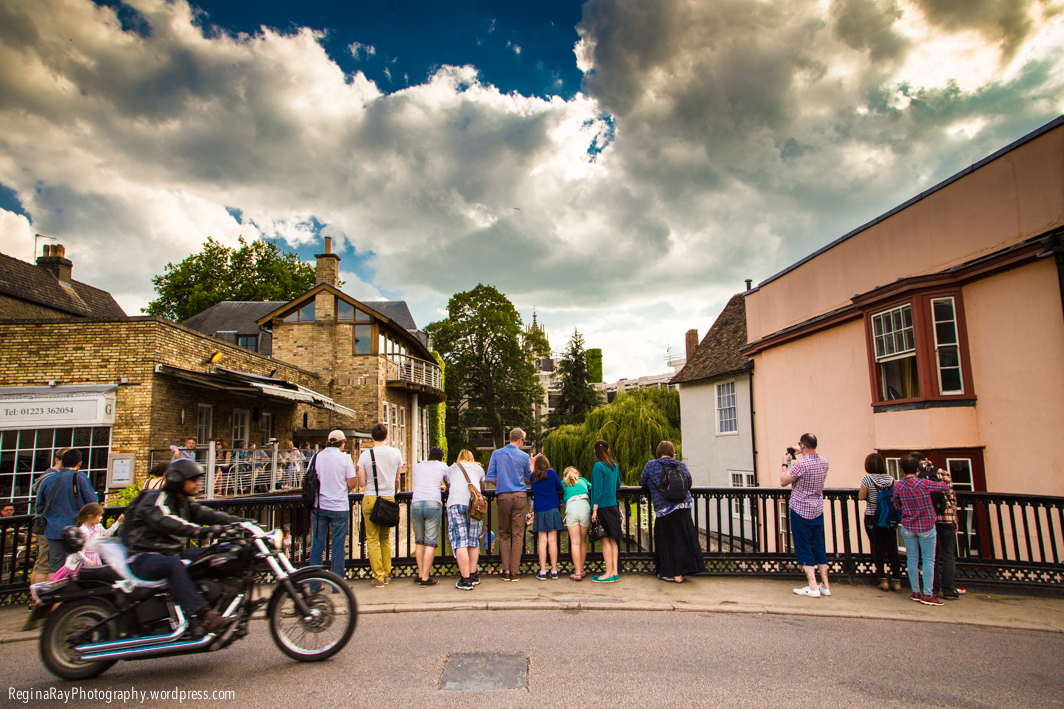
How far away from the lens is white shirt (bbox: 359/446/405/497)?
734cm

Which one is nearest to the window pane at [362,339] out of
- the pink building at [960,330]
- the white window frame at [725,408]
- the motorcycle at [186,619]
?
the white window frame at [725,408]

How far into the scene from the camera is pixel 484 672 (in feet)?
14.8

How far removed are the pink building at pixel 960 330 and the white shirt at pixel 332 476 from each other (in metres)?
8.82

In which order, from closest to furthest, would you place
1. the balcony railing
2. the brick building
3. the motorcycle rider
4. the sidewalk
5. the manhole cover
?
the manhole cover, the motorcycle rider, the sidewalk, the brick building, the balcony railing

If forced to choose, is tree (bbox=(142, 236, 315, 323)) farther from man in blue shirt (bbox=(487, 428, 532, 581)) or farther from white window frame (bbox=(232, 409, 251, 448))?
man in blue shirt (bbox=(487, 428, 532, 581))

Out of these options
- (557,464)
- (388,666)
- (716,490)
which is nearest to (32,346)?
(388,666)

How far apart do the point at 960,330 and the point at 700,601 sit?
6.31 metres

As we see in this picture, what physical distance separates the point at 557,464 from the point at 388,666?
25.9 metres

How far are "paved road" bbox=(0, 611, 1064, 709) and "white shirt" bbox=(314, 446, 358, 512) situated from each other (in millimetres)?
1511

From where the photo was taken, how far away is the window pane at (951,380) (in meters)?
9.20

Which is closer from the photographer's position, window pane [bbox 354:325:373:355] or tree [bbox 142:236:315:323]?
window pane [bbox 354:325:373:355]

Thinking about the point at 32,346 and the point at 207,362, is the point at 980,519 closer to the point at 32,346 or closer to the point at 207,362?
the point at 207,362

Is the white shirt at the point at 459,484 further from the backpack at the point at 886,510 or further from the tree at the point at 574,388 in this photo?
the tree at the point at 574,388

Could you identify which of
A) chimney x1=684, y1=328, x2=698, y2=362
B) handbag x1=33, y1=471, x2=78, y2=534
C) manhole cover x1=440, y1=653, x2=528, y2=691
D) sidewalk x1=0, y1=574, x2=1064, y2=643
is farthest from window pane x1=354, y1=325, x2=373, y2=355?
manhole cover x1=440, y1=653, x2=528, y2=691
